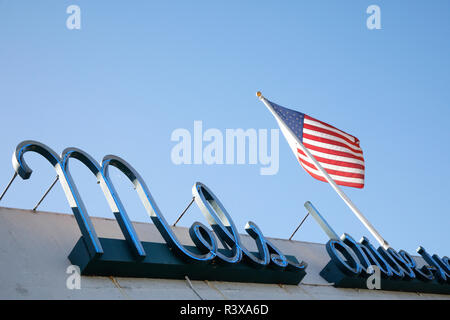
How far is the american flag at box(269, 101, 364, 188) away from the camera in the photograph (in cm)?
1628

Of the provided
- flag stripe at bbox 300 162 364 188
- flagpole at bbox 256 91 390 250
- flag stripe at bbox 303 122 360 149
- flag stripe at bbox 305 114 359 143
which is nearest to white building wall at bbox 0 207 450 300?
flagpole at bbox 256 91 390 250

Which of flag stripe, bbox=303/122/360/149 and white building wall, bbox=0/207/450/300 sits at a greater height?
flag stripe, bbox=303/122/360/149

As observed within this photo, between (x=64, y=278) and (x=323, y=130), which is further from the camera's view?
(x=323, y=130)

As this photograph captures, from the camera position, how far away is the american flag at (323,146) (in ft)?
53.4

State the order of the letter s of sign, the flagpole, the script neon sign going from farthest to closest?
the flagpole, the letter s of sign, the script neon sign

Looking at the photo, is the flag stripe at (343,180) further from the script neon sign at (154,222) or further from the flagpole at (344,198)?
the script neon sign at (154,222)

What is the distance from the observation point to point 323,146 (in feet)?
53.4

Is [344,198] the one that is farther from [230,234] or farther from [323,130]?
[230,234]

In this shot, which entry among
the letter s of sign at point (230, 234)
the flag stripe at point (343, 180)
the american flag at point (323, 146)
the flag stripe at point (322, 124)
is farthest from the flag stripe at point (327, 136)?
the letter s of sign at point (230, 234)

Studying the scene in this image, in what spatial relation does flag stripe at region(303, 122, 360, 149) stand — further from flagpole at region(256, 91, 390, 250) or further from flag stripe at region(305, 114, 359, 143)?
flagpole at region(256, 91, 390, 250)

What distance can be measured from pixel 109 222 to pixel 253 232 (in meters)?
3.78

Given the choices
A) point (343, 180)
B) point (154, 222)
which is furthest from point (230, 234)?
point (343, 180)
